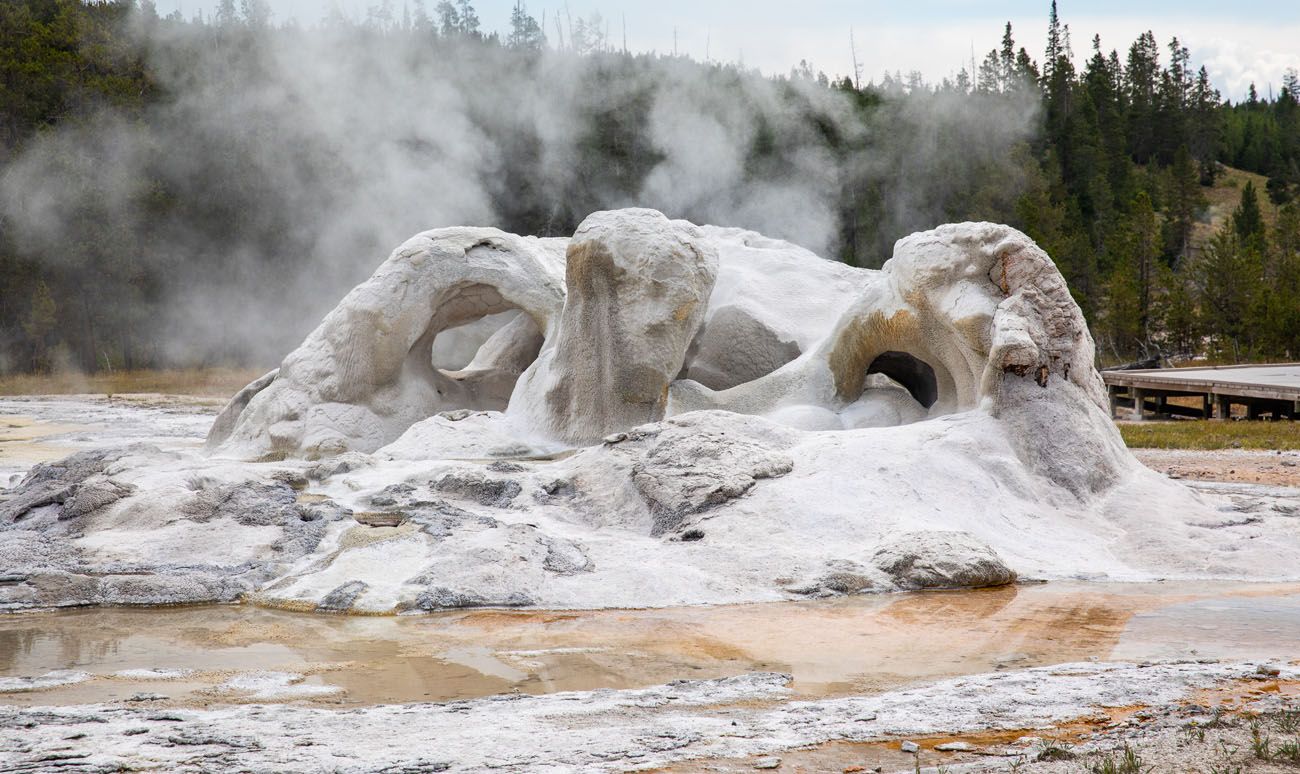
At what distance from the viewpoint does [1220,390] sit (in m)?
14.1

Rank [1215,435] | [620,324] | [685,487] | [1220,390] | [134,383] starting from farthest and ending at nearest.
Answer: [134,383] → [1220,390] → [1215,435] → [620,324] → [685,487]

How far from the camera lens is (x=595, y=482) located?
6.77 metres

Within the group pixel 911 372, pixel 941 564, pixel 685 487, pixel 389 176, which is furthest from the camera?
pixel 389 176

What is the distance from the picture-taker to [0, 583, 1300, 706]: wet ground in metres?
4.00

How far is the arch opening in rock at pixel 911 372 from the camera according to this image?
991 cm

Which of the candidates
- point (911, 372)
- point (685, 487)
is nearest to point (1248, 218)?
point (911, 372)

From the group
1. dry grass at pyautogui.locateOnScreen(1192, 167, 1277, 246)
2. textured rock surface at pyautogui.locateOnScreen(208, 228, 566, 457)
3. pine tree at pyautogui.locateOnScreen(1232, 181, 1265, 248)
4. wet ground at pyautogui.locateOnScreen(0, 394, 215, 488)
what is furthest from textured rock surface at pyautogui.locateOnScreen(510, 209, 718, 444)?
dry grass at pyautogui.locateOnScreen(1192, 167, 1277, 246)

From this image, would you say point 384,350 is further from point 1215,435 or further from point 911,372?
point 1215,435

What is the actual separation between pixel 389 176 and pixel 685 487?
20990 millimetres

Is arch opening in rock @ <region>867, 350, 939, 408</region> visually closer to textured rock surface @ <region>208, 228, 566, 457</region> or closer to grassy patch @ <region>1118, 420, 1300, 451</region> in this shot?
grassy patch @ <region>1118, 420, 1300, 451</region>

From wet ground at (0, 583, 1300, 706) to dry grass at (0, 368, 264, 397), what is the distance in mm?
18137

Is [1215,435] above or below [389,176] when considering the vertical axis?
below

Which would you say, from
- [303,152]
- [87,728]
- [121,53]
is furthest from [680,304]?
[121,53]

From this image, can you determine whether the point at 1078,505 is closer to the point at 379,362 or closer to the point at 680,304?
the point at 680,304
